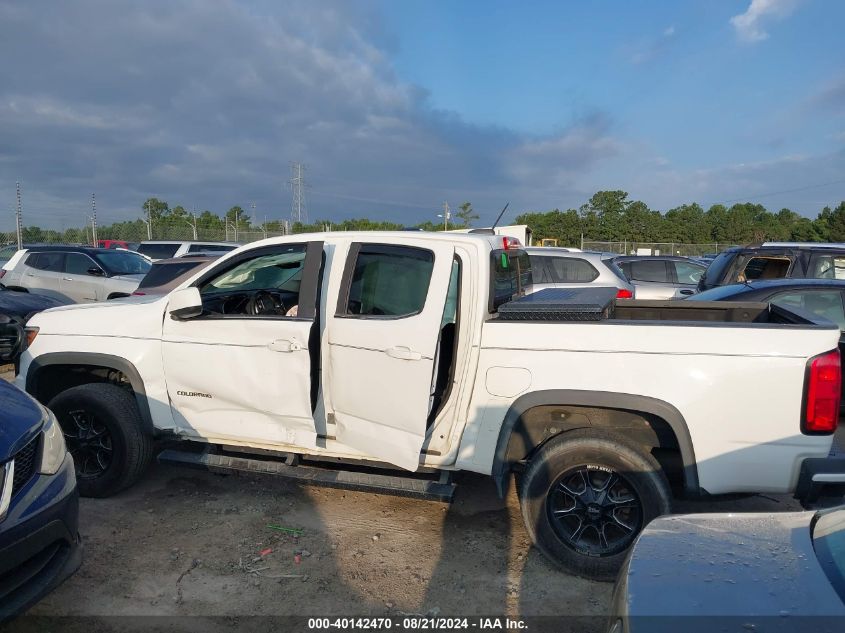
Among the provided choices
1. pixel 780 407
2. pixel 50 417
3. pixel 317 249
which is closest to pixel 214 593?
pixel 50 417

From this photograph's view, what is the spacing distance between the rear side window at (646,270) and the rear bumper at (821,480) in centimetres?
897

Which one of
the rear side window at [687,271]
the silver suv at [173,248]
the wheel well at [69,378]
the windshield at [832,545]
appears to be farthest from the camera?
the silver suv at [173,248]

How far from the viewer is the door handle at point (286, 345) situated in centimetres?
380

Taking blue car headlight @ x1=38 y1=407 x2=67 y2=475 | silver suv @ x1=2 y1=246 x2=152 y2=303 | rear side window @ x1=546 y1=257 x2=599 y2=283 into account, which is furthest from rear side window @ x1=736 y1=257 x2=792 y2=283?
silver suv @ x1=2 y1=246 x2=152 y2=303

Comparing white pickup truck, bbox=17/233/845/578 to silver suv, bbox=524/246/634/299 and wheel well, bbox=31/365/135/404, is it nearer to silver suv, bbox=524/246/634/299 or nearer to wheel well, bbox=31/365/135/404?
→ wheel well, bbox=31/365/135/404

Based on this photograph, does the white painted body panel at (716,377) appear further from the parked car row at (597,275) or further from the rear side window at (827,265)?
the rear side window at (827,265)

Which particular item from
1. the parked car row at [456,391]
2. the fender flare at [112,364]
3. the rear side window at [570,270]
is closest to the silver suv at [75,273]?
the fender flare at [112,364]

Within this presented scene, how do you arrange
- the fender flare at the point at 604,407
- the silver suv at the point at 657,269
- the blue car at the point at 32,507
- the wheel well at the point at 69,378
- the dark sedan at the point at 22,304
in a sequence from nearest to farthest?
the blue car at the point at 32,507 → the fender flare at the point at 604,407 → the wheel well at the point at 69,378 → the dark sedan at the point at 22,304 → the silver suv at the point at 657,269

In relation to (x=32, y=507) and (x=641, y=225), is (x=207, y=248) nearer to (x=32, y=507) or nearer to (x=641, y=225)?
(x=32, y=507)

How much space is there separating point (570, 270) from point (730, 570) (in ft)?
25.4

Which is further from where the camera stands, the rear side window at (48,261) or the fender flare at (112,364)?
the rear side window at (48,261)

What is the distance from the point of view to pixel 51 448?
10.2 feet

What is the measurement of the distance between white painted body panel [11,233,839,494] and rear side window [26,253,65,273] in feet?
28.1

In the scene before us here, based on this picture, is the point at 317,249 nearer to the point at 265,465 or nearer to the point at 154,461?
the point at 265,465
